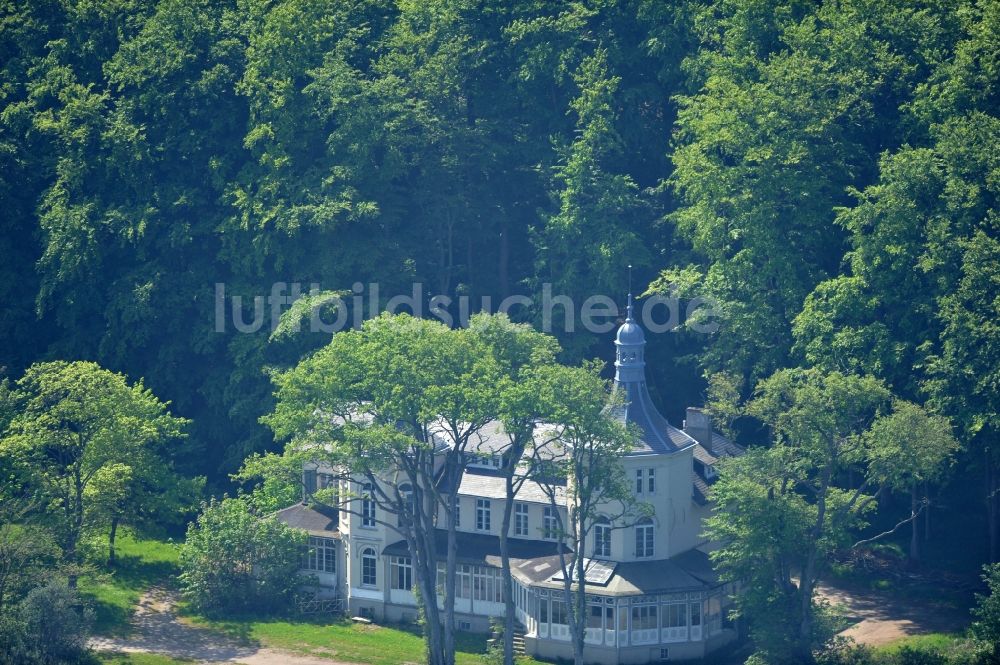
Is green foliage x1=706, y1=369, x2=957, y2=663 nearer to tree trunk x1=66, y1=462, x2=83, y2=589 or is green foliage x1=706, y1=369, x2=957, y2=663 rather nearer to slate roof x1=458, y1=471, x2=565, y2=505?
slate roof x1=458, y1=471, x2=565, y2=505

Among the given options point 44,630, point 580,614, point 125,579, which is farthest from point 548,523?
point 44,630

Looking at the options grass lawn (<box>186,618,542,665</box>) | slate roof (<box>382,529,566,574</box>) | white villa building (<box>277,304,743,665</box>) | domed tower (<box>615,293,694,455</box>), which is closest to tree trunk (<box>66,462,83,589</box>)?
grass lawn (<box>186,618,542,665</box>)

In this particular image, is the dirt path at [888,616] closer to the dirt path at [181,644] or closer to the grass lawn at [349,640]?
the grass lawn at [349,640]

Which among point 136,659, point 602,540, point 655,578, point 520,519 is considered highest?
point 520,519

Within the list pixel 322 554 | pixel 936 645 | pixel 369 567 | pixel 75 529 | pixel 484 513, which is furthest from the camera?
pixel 322 554

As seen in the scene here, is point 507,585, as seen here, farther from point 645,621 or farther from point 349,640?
point 349,640
